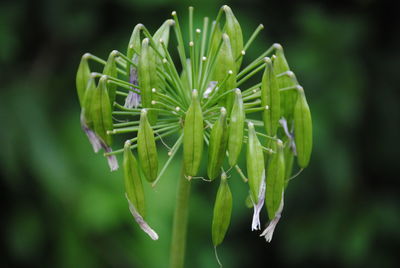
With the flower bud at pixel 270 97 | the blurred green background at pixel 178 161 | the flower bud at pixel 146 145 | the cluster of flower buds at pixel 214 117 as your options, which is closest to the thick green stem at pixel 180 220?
the cluster of flower buds at pixel 214 117

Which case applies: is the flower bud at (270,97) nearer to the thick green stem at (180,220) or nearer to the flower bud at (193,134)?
Result: the flower bud at (193,134)

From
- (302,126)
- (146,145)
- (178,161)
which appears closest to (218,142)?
(146,145)

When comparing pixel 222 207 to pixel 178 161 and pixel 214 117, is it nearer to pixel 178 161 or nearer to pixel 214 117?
pixel 214 117

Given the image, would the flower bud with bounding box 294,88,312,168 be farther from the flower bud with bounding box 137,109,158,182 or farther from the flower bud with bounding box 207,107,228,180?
the flower bud with bounding box 137,109,158,182

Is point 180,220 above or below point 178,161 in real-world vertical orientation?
above

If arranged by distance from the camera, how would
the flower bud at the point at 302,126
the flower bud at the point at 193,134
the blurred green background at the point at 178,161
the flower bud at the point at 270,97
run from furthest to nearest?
the blurred green background at the point at 178,161
the flower bud at the point at 302,126
the flower bud at the point at 270,97
the flower bud at the point at 193,134

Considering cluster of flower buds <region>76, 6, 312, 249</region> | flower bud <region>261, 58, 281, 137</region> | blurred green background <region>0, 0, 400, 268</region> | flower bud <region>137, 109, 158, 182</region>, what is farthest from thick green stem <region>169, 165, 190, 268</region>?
blurred green background <region>0, 0, 400, 268</region>
